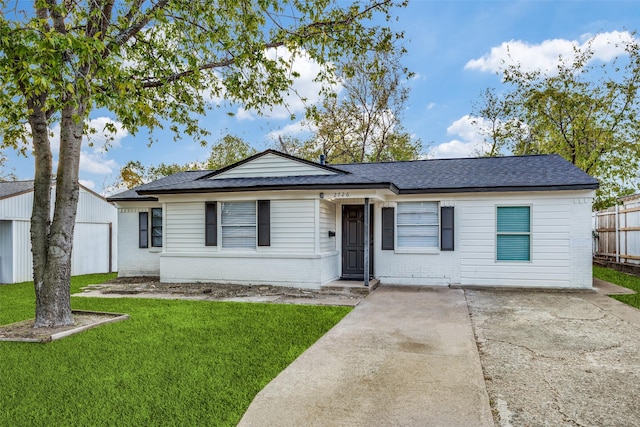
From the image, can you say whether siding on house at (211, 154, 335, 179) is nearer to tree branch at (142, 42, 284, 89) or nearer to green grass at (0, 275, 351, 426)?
tree branch at (142, 42, 284, 89)

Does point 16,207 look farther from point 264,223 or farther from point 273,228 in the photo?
point 273,228

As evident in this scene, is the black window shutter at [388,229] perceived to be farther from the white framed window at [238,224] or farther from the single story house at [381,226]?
the white framed window at [238,224]

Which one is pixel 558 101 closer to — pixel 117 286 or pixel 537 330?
pixel 537 330

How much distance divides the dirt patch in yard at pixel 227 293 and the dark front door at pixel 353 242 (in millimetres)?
1690

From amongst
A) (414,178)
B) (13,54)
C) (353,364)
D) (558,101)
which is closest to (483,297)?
(414,178)

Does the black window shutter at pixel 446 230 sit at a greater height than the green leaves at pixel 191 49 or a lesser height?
lesser

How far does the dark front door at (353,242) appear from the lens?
10625mm

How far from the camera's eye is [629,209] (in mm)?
12789

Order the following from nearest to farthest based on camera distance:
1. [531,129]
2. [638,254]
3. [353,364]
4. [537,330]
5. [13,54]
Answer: [353,364] → [13,54] → [537,330] → [638,254] → [531,129]

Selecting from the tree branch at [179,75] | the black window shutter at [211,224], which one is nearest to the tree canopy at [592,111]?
the tree branch at [179,75]

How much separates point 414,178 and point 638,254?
315 inches

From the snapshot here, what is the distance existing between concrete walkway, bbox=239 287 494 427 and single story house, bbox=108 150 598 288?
3.88 metres

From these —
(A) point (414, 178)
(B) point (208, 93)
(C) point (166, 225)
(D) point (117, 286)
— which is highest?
(B) point (208, 93)

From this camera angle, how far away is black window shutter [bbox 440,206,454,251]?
984 cm
